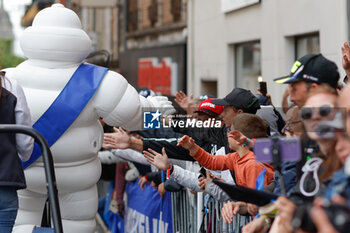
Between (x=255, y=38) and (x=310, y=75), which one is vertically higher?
(x=255, y=38)

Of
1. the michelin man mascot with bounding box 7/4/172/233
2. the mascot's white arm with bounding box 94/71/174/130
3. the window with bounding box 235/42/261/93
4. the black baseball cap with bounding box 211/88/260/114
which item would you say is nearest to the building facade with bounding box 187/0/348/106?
the window with bounding box 235/42/261/93

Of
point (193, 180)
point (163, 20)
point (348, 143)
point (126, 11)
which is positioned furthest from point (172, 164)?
point (126, 11)

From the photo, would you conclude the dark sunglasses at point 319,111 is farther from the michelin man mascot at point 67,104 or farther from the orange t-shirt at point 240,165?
the michelin man mascot at point 67,104

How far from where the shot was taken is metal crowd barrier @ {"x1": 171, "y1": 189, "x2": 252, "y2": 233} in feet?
15.5

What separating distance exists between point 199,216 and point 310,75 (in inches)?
89.7

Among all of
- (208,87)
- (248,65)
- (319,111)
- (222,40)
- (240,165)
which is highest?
(222,40)

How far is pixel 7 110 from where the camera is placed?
4133 mm

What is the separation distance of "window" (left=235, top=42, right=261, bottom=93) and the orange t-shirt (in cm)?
810

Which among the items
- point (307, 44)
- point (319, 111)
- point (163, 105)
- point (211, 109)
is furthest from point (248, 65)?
point (319, 111)

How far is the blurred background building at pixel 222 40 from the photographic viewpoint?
393 inches

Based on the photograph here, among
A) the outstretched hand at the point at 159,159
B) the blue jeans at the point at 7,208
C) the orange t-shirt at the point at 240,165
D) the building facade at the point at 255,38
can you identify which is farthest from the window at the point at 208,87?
the blue jeans at the point at 7,208

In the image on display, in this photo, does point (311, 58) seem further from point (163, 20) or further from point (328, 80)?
point (163, 20)

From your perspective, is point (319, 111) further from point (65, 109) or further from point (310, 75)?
point (65, 109)

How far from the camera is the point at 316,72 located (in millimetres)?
3461
